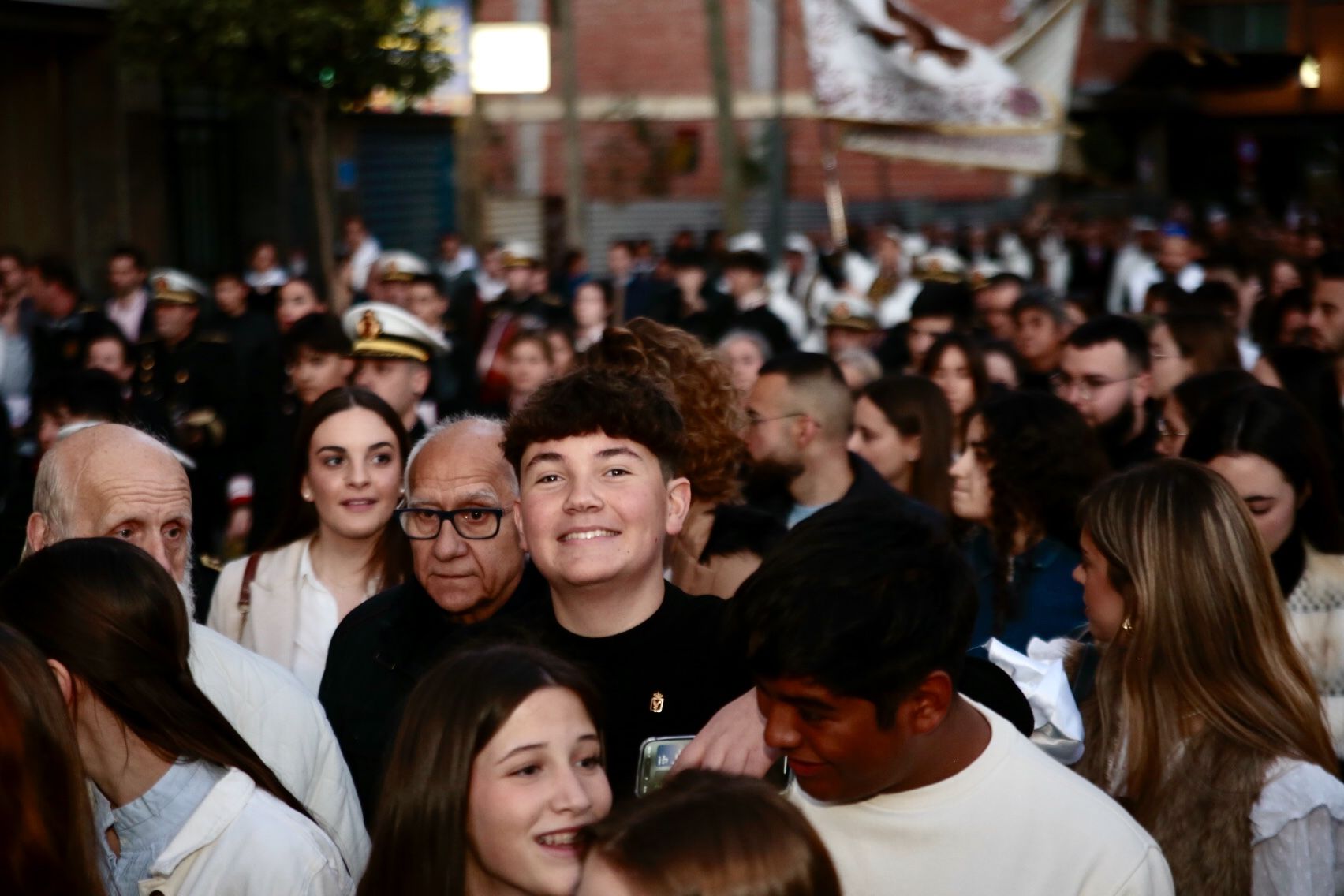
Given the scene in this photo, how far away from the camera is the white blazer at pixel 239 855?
2863 mm

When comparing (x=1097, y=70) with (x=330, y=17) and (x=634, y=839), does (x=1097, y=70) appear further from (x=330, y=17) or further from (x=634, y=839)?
(x=634, y=839)

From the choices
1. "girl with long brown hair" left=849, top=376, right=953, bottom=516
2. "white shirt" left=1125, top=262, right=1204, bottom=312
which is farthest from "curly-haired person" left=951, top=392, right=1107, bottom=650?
A: "white shirt" left=1125, top=262, right=1204, bottom=312

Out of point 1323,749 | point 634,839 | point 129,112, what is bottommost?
point 1323,749

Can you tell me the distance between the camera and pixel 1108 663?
344cm

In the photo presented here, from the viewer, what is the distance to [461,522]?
4113mm

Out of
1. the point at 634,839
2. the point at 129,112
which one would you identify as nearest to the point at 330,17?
the point at 129,112

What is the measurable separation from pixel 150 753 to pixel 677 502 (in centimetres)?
111

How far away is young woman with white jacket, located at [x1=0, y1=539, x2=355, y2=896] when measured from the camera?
9.43ft

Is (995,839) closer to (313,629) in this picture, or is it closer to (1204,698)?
(1204,698)

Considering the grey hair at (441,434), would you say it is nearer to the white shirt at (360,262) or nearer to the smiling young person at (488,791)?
the smiling young person at (488,791)

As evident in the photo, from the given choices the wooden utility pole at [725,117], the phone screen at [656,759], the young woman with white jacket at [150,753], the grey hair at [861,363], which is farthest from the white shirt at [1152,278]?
the young woman with white jacket at [150,753]

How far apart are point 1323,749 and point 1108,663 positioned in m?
0.43

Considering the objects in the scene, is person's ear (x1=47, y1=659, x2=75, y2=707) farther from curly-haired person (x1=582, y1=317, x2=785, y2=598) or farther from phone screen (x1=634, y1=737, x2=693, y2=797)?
curly-haired person (x1=582, y1=317, x2=785, y2=598)

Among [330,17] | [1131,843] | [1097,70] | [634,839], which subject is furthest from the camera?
[1097,70]
